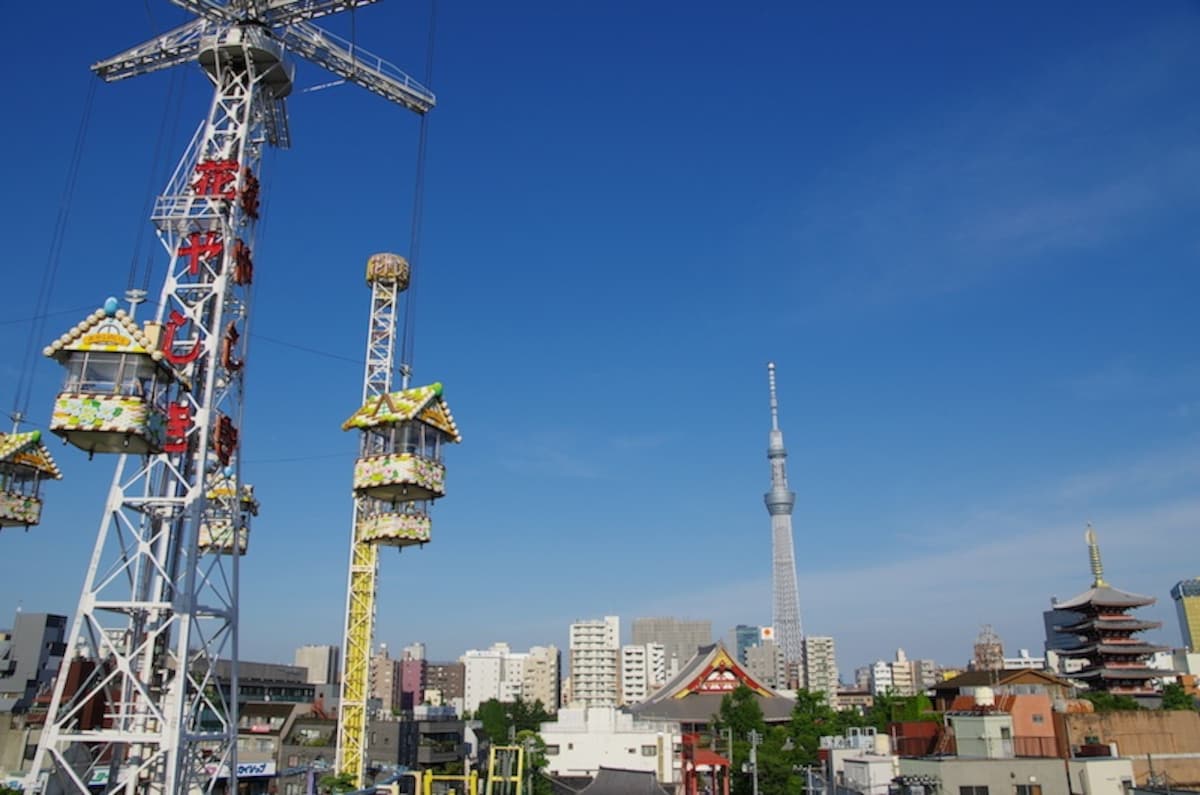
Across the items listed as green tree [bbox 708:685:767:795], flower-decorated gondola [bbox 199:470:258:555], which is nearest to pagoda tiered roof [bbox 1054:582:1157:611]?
green tree [bbox 708:685:767:795]

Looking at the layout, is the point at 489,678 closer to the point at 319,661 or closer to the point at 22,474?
the point at 319,661

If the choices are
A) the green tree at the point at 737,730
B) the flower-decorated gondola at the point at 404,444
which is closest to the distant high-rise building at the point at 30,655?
the green tree at the point at 737,730

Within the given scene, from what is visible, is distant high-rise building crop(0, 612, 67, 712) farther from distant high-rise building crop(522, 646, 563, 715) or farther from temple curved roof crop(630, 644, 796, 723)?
distant high-rise building crop(522, 646, 563, 715)

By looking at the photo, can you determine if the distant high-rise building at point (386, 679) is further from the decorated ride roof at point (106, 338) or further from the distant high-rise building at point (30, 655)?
the decorated ride roof at point (106, 338)

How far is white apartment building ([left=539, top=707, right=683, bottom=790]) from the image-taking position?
2687 inches

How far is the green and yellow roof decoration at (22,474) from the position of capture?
33844mm

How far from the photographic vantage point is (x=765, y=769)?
54.3 meters

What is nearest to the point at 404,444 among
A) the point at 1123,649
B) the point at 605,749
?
the point at 605,749

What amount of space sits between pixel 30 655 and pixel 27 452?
5186 cm

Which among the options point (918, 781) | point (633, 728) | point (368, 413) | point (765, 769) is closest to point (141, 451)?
point (368, 413)

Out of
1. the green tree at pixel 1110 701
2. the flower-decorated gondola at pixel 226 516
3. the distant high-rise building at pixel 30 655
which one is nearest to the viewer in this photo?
Result: the flower-decorated gondola at pixel 226 516

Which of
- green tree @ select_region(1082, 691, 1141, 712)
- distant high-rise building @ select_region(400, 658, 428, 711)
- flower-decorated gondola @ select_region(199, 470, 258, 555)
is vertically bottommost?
green tree @ select_region(1082, 691, 1141, 712)

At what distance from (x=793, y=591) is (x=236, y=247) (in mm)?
160898

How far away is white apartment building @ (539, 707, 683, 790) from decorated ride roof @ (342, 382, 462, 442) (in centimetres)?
4468
